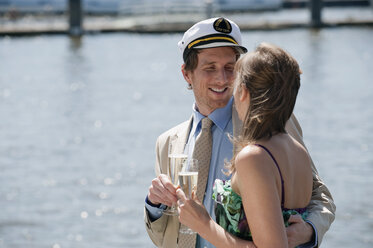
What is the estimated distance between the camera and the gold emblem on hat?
313 cm

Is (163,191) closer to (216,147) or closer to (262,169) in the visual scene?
(216,147)

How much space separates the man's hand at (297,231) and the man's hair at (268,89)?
31cm

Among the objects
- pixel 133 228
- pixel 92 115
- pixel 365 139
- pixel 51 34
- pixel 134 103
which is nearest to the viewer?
pixel 133 228

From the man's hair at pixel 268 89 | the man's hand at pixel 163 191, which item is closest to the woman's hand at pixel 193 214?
the man's hand at pixel 163 191

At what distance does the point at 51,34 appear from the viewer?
43375 millimetres

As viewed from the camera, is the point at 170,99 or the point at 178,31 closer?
the point at 170,99

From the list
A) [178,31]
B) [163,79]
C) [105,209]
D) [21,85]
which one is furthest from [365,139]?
[178,31]

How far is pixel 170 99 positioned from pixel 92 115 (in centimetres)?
282

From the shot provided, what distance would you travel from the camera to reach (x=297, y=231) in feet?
8.62

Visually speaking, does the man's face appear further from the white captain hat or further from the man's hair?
the man's hair

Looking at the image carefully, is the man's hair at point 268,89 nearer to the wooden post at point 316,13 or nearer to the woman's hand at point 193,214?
the woman's hand at point 193,214

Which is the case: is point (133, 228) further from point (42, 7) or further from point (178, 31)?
point (42, 7)

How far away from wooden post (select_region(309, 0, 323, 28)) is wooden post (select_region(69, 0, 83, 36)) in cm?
1308

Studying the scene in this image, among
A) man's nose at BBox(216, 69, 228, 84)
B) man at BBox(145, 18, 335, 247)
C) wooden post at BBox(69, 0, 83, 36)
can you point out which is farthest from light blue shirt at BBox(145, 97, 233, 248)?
wooden post at BBox(69, 0, 83, 36)
